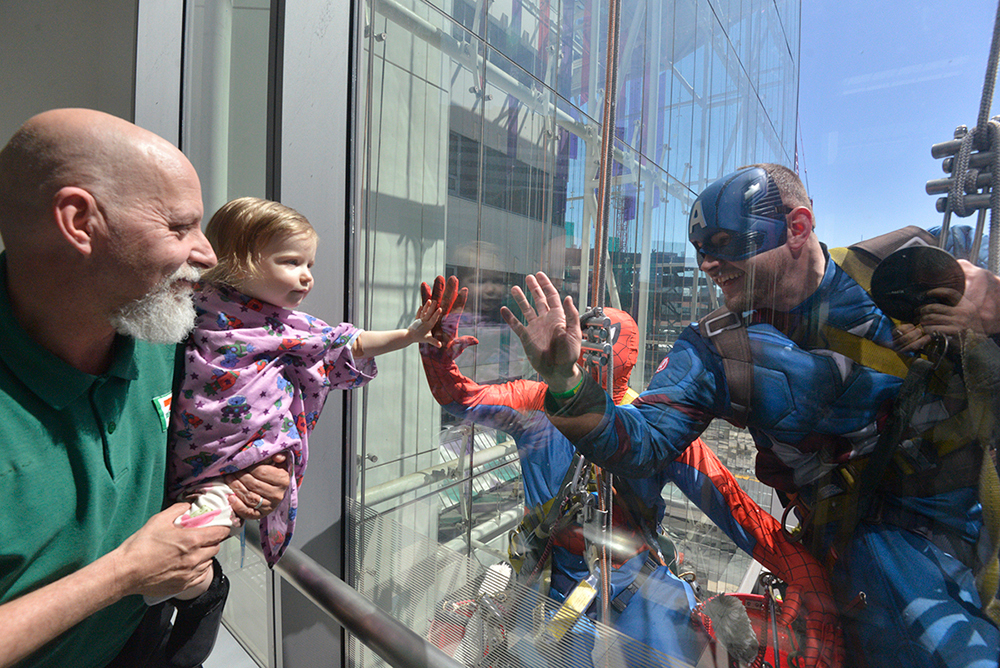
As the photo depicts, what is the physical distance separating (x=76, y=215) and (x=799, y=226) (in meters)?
1.01

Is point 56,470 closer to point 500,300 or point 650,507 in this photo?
point 500,300

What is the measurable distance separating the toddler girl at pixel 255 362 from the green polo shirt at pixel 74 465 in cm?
6

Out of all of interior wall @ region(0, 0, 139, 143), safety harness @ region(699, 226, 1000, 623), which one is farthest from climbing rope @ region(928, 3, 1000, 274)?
interior wall @ region(0, 0, 139, 143)

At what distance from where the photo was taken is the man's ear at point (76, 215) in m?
0.65

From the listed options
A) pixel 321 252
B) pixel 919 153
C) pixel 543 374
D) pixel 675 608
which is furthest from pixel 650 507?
pixel 321 252

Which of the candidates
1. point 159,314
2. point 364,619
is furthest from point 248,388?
point 364,619

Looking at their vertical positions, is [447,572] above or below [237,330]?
below

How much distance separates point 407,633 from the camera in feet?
3.34

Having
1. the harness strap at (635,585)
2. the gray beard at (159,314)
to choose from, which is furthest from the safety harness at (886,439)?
the gray beard at (159,314)

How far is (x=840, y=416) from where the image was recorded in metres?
0.69

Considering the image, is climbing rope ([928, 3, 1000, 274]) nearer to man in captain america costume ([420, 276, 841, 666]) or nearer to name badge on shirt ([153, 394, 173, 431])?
man in captain america costume ([420, 276, 841, 666])

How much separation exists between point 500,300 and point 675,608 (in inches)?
28.2

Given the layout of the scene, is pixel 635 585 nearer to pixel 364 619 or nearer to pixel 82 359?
pixel 364 619

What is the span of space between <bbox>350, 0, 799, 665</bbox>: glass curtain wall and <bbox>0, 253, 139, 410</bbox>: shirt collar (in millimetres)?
757
